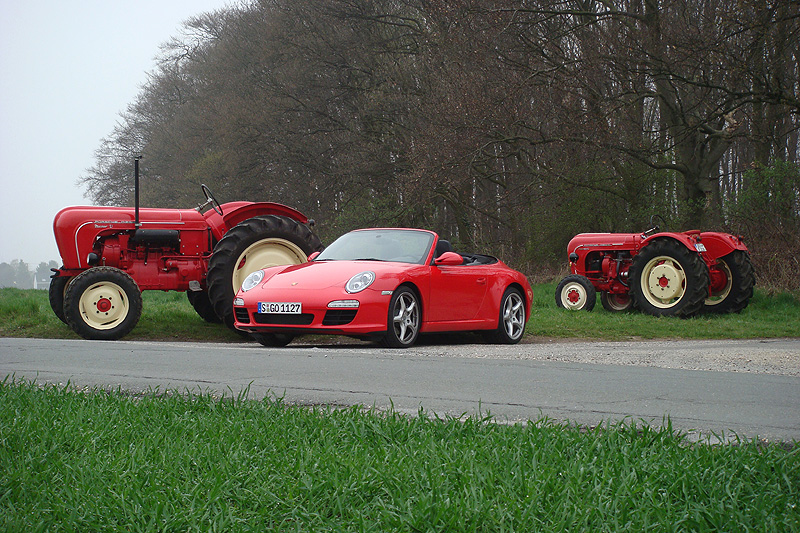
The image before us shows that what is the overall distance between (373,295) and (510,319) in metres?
3.11

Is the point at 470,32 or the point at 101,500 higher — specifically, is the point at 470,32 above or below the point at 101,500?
above

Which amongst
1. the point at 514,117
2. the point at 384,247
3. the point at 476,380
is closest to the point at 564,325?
the point at 384,247

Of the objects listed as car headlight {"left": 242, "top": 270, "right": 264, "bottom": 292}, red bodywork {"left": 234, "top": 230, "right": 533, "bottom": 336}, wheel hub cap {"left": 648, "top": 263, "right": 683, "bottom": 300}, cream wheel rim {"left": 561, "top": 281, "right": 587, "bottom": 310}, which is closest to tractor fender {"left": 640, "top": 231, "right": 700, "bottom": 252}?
wheel hub cap {"left": 648, "top": 263, "right": 683, "bottom": 300}

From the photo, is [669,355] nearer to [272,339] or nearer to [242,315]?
[272,339]

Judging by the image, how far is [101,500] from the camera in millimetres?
3514

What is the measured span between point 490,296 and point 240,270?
3.60 m

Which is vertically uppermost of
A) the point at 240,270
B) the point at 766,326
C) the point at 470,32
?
the point at 470,32

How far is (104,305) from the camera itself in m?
13.0

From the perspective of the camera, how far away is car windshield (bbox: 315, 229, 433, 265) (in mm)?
11688

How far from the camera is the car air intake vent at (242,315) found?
11.0 meters

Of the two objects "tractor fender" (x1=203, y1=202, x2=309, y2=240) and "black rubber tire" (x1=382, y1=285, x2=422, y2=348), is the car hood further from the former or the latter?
"tractor fender" (x1=203, y1=202, x2=309, y2=240)

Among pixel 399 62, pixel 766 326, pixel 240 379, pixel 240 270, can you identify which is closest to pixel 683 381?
pixel 240 379

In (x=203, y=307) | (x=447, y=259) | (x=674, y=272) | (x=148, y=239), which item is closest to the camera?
(x=447, y=259)

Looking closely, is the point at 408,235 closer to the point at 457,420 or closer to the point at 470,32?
the point at 457,420
